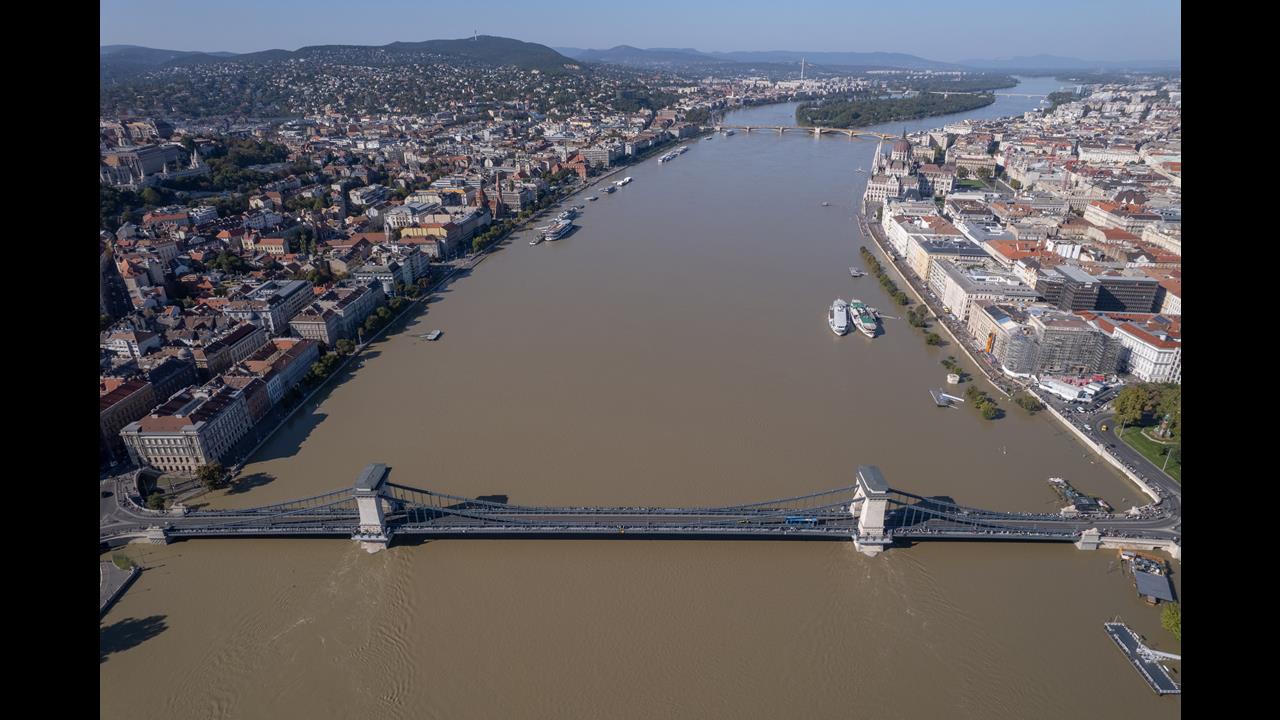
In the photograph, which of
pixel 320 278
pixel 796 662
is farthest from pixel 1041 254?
pixel 320 278

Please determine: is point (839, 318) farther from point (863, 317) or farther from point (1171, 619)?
point (1171, 619)

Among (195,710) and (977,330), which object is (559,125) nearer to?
(977,330)

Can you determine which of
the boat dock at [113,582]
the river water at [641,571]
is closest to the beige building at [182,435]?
the river water at [641,571]

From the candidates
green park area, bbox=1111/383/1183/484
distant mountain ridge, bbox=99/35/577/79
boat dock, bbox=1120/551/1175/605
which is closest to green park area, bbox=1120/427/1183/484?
green park area, bbox=1111/383/1183/484

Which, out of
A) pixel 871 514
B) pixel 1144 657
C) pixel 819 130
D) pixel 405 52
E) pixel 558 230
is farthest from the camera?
pixel 405 52

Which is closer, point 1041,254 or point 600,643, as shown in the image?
point 600,643

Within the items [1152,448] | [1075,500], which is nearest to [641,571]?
[1075,500]
